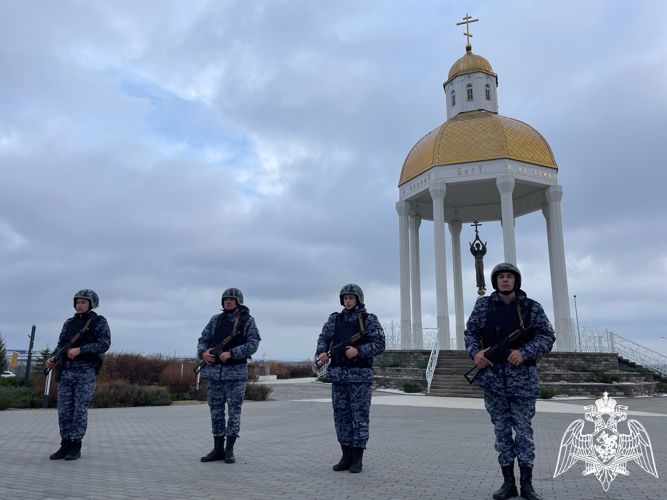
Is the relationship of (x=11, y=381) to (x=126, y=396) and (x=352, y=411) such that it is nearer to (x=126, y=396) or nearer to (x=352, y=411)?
(x=126, y=396)

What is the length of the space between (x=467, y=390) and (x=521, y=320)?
1528 cm

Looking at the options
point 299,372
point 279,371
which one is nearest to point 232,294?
point 279,371

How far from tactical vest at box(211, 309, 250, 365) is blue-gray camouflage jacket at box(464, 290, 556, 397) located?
290 centimetres

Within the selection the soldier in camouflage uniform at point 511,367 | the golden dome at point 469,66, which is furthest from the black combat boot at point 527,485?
the golden dome at point 469,66

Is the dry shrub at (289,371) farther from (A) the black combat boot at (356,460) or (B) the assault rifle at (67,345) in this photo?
(A) the black combat boot at (356,460)

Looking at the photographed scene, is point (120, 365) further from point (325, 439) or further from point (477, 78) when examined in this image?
point (477, 78)

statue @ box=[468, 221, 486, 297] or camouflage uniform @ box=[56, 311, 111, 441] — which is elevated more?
statue @ box=[468, 221, 486, 297]

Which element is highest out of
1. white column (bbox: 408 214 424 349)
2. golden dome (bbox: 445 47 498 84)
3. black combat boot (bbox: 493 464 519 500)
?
golden dome (bbox: 445 47 498 84)

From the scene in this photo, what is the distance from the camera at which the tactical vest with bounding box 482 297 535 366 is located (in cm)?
478

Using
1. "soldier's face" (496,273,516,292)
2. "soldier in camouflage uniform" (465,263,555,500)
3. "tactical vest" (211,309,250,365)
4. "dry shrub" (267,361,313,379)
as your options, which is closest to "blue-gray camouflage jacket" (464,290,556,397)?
"soldier in camouflage uniform" (465,263,555,500)

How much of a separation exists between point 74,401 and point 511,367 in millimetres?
5246

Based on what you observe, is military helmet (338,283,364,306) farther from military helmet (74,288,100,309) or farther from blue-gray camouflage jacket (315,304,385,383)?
military helmet (74,288,100,309)

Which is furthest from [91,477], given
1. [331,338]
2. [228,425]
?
[331,338]

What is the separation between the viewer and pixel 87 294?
6.76 metres
